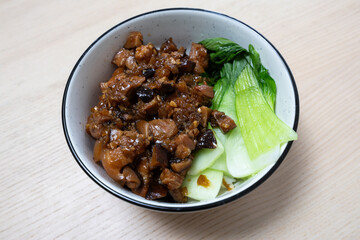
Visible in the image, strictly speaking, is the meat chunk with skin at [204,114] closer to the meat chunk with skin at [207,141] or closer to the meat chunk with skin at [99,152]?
the meat chunk with skin at [207,141]

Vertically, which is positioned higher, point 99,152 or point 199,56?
point 199,56

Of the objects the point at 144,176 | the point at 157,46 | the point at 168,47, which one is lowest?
the point at 144,176

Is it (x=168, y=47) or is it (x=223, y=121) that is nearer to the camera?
(x=223, y=121)

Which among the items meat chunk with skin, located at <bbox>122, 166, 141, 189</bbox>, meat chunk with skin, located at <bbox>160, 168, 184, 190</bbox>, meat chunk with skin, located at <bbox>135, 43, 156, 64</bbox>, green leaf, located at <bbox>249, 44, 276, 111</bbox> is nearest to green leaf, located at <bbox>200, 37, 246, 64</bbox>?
green leaf, located at <bbox>249, 44, 276, 111</bbox>

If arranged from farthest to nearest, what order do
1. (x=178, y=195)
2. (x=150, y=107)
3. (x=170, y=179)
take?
(x=150, y=107) → (x=178, y=195) → (x=170, y=179)

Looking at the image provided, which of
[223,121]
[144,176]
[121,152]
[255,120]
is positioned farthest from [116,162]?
[255,120]

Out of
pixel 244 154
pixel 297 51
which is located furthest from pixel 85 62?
pixel 297 51

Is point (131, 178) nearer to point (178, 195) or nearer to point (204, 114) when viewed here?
point (178, 195)

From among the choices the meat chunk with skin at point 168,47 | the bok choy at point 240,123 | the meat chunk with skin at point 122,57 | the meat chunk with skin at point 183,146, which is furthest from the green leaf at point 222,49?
the meat chunk with skin at point 183,146

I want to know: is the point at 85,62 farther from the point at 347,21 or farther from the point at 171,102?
the point at 347,21
